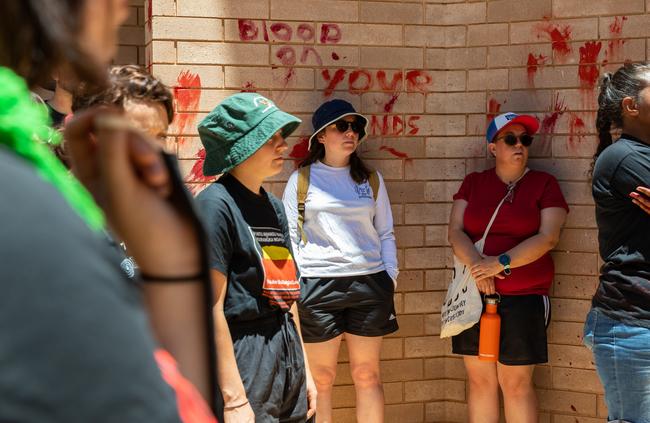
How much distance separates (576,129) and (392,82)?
1.26 m

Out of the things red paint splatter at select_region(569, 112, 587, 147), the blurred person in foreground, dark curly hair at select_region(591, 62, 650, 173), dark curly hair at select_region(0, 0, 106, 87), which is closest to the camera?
the blurred person in foreground

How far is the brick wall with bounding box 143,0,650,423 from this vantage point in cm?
554

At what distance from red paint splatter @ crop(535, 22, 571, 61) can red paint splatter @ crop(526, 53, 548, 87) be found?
0.32 feet

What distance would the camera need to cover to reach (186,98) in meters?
5.50

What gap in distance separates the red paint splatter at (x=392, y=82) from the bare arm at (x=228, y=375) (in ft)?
9.85

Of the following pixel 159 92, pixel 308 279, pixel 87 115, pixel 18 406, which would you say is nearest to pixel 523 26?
pixel 308 279

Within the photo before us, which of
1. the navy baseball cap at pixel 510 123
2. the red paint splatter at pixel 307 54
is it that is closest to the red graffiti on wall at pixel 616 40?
the navy baseball cap at pixel 510 123

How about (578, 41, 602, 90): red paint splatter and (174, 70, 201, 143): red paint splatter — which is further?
(578, 41, 602, 90): red paint splatter

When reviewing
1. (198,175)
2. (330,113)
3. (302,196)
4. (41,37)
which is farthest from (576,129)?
(41,37)

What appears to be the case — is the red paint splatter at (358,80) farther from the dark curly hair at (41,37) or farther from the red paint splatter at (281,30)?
the dark curly hair at (41,37)

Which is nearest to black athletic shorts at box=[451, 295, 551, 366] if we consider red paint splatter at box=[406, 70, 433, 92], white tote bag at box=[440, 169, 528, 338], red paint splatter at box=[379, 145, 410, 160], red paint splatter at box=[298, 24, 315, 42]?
white tote bag at box=[440, 169, 528, 338]

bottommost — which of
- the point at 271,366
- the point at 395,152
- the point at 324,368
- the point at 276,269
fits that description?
the point at 324,368

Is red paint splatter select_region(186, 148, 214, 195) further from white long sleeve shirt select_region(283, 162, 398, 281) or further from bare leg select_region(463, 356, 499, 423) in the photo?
bare leg select_region(463, 356, 499, 423)

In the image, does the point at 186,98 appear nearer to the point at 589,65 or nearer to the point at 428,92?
the point at 428,92
